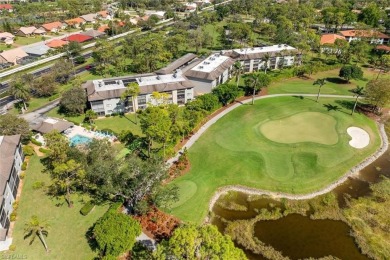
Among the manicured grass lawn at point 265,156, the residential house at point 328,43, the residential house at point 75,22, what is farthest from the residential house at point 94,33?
the residential house at point 328,43

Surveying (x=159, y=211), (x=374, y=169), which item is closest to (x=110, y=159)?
(x=159, y=211)

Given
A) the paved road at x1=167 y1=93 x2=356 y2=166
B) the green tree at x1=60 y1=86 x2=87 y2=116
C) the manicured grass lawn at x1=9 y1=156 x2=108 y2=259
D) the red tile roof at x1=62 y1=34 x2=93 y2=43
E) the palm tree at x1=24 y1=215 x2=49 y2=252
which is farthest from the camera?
the red tile roof at x1=62 y1=34 x2=93 y2=43

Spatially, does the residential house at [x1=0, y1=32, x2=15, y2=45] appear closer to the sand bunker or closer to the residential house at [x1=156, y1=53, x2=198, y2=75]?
the residential house at [x1=156, y1=53, x2=198, y2=75]

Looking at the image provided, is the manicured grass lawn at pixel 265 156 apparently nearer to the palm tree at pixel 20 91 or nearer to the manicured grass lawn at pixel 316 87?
the manicured grass lawn at pixel 316 87

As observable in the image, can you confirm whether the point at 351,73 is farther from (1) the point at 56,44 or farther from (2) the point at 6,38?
(2) the point at 6,38

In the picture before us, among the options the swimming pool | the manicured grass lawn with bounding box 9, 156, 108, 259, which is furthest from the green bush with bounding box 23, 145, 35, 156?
the swimming pool

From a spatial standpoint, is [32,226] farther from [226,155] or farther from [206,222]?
[226,155]

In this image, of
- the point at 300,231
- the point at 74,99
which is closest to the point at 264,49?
the point at 74,99
